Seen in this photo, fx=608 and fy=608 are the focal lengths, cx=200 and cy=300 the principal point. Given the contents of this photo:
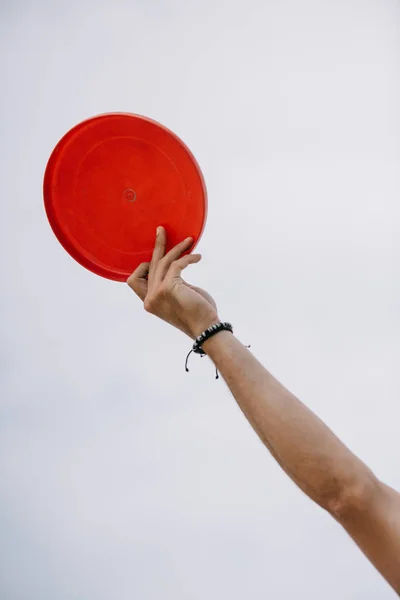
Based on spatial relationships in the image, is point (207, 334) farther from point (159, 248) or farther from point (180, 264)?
point (159, 248)

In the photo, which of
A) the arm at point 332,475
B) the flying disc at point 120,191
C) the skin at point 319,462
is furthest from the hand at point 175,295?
the arm at point 332,475

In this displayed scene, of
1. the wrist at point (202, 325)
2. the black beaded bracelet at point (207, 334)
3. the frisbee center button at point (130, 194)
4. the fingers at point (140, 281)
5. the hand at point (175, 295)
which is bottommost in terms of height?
the black beaded bracelet at point (207, 334)

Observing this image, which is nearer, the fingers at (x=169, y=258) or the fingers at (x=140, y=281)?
the fingers at (x=169, y=258)

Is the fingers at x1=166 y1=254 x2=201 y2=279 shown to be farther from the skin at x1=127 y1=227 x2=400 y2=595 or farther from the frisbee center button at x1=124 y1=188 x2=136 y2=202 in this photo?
the frisbee center button at x1=124 y1=188 x2=136 y2=202

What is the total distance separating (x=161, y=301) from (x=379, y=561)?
2.15 meters

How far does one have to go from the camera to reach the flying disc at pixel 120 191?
5.66 metres

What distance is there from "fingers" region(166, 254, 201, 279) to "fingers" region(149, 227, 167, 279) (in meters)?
0.23

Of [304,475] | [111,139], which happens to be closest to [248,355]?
[304,475]

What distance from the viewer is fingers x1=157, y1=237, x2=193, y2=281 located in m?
4.62

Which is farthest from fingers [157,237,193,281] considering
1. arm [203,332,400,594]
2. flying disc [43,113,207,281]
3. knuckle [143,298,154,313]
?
arm [203,332,400,594]

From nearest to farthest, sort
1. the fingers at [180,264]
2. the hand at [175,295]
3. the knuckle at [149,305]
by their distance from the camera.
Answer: the hand at [175,295], the knuckle at [149,305], the fingers at [180,264]

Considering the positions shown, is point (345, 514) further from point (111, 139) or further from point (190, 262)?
point (111, 139)

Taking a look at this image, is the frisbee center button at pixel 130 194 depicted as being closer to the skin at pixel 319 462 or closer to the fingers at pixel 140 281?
the fingers at pixel 140 281

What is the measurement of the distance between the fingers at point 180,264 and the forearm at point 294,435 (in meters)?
1.20
